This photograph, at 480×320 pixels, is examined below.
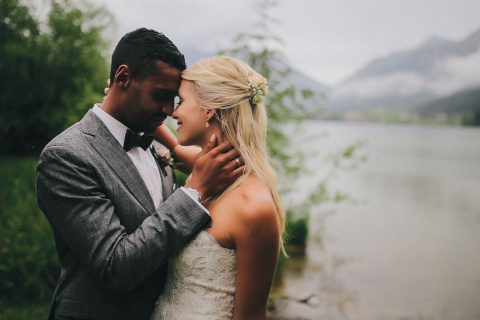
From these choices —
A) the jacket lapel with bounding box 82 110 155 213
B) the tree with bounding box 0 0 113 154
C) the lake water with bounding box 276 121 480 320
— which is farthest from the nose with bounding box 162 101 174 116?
the tree with bounding box 0 0 113 154

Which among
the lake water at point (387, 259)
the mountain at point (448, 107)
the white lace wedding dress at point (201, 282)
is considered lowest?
the mountain at point (448, 107)

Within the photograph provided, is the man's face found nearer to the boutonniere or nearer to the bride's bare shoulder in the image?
the boutonniere

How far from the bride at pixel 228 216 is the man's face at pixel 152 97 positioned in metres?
0.07

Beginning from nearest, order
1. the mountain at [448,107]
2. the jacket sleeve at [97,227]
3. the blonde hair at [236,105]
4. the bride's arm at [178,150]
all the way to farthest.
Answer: the jacket sleeve at [97,227], the blonde hair at [236,105], the bride's arm at [178,150], the mountain at [448,107]

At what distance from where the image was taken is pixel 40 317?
4484 mm

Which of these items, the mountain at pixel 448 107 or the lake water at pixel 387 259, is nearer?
the lake water at pixel 387 259

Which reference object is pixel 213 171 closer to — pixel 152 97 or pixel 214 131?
pixel 214 131

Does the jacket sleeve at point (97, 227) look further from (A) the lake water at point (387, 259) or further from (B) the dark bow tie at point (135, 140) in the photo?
(A) the lake water at point (387, 259)

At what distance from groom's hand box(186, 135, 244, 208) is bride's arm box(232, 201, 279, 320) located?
0.66ft

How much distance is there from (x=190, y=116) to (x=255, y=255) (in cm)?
85

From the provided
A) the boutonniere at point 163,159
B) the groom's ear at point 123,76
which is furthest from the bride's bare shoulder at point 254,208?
the groom's ear at point 123,76

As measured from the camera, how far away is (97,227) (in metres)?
1.96

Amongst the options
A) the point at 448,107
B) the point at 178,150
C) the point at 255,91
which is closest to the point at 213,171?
the point at 255,91

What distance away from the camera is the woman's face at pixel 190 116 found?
8.16 ft
